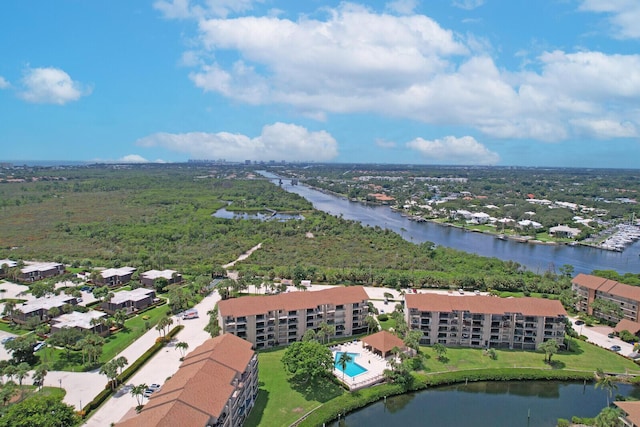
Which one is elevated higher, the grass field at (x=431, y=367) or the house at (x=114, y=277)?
the house at (x=114, y=277)

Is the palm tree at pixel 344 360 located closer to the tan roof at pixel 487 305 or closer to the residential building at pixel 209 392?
the residential building at pixel 209 392

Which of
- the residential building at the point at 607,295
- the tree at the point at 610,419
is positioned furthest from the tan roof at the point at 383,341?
the residential building at the point at 607,295

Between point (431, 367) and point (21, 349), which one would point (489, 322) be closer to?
point (431, 367)

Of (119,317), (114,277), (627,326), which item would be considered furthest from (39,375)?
(627,326)

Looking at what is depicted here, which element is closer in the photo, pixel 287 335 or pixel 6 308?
pixel 287 335

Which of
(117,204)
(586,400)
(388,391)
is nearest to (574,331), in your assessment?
(586,400)

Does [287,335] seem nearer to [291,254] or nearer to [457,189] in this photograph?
[291,254]

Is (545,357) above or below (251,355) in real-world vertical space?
below
